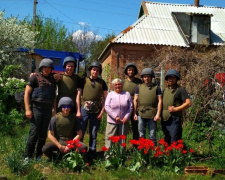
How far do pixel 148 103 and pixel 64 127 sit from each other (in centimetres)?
153

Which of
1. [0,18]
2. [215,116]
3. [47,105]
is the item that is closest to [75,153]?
A: [47,105]

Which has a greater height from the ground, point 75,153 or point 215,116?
point 215,116

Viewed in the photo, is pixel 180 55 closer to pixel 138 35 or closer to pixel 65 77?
pixel 65 77

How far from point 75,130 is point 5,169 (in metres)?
1.23

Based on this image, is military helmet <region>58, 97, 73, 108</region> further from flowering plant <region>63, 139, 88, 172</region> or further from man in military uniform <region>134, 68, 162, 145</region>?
man in military uniform <region>134, 68, 162, 145</region>

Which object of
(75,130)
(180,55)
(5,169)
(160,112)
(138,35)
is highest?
(138,35)

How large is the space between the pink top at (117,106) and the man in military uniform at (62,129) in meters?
0.59

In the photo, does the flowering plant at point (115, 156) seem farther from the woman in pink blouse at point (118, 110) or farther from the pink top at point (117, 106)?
the pink top at point (117, 106)

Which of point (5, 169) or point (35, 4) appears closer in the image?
point (5, 169)

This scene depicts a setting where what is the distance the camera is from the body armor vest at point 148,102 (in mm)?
5211

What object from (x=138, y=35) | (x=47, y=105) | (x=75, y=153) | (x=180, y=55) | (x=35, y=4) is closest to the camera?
(x=75, y=153)

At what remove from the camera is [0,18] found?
16141 mm

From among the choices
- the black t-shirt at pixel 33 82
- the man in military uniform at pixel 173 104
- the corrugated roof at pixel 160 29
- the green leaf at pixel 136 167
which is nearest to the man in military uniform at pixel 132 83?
the man in military uniform at pixel 173 104

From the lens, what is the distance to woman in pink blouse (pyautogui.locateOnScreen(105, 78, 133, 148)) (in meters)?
5.08
